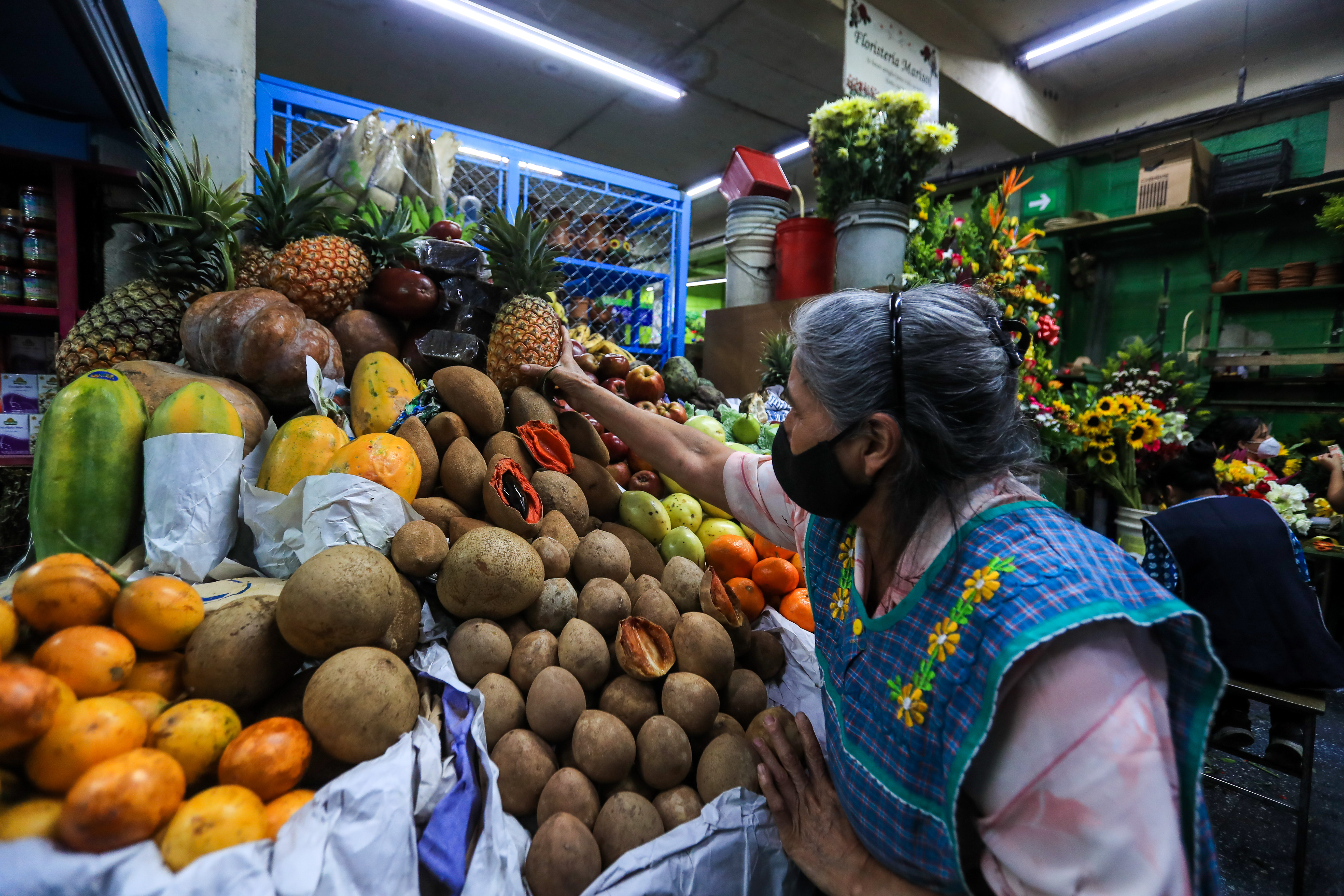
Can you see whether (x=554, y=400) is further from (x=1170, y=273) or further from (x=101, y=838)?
(x=1170, y=273)

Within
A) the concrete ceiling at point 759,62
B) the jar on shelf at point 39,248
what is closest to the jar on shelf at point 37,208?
the jar on shelf at point 39,248

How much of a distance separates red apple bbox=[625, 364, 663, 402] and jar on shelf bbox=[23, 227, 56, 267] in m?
2.66

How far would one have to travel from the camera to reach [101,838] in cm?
88

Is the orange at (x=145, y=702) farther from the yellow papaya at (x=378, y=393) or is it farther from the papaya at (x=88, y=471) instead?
the yellow papaya at (x=378, y=393)

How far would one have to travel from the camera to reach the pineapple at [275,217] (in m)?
2.45

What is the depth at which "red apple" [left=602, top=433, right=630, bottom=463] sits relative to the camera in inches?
106

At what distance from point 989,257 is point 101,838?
16.4ft

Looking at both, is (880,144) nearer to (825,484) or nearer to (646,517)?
(646,517)

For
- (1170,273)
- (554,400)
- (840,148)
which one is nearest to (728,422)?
(554,400)

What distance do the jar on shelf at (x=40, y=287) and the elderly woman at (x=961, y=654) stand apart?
346cm

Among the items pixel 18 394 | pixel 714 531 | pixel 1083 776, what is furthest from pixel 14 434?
pixel 1083 776

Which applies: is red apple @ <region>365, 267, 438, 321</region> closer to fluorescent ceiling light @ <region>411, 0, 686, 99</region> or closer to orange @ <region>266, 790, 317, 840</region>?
orange @ <region>266, 790, 317, 840</region>

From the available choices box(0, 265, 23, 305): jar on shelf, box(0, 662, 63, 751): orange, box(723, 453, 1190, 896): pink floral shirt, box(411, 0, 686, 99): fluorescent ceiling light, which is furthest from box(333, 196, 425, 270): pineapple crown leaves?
box(411, 0, 686, 99): fluorescent ceiling light

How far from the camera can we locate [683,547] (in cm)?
218
